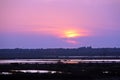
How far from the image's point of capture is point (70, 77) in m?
51.2

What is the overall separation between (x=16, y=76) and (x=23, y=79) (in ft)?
12.3

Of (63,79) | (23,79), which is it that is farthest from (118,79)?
(23,79)

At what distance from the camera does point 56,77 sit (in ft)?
167

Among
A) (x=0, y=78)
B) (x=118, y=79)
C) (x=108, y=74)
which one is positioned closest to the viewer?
(x=118, y=79)

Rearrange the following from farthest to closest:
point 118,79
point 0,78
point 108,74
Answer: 1. point 108,74
2. point 0,78
3. point 118,79

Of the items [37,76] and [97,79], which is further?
[37,76]

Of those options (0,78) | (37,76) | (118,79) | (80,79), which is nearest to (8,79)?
(0,78)

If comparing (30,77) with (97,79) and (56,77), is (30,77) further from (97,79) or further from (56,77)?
(97,79)

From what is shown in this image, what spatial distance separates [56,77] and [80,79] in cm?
322

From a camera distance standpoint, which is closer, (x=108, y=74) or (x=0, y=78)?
(x=0, y=78)

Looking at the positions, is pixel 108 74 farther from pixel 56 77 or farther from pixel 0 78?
pixel 0 78

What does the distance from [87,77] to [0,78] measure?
979 centimetres

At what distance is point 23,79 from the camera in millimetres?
49188

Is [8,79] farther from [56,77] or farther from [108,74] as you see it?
[108,74]
